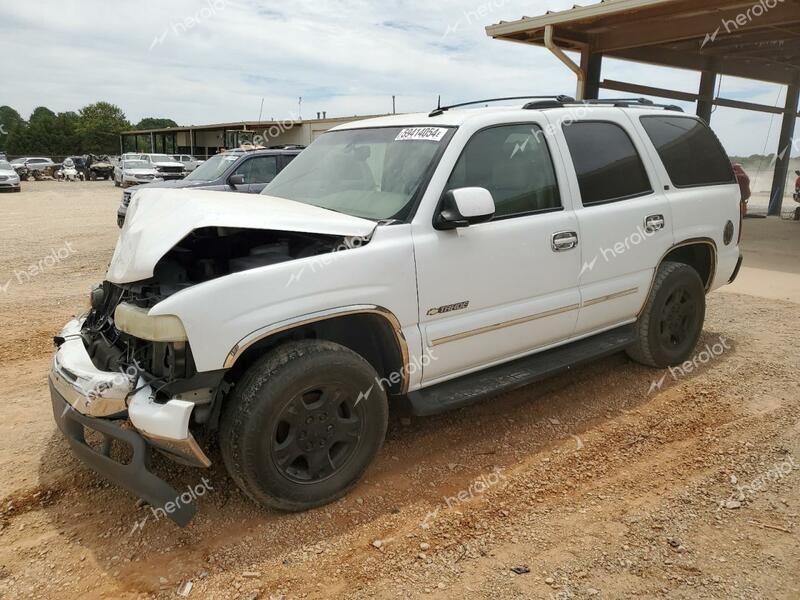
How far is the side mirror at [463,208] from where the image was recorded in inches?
119

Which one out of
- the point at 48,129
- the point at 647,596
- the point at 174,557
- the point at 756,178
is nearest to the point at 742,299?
the point at 647,596

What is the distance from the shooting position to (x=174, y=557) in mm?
2660

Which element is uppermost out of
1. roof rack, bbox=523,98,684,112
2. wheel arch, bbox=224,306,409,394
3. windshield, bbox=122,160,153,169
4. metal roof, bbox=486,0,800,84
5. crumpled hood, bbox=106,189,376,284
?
metal roof, bbox=486,0,800,84

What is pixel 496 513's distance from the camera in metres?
2.98

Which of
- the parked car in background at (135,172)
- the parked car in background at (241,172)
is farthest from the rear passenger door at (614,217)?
the parked car in background at (135,172)

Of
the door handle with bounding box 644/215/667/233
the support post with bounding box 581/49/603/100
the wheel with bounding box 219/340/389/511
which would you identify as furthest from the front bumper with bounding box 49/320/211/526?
the support post with bounding box 581/49/603/100

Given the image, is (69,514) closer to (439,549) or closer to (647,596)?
(439,549)

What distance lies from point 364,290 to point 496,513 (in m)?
1.28

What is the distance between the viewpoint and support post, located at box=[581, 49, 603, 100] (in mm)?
11539

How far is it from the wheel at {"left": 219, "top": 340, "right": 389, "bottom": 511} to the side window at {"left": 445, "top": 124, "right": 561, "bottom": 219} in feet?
3.87

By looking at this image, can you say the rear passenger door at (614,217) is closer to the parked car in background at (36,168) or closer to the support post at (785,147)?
the support post at (785,147)

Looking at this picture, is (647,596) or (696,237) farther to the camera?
(696,237)

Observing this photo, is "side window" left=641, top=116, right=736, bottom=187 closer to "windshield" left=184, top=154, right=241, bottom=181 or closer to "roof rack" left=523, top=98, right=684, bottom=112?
"roof rack" left=523, top=98, right=684, bottom=112

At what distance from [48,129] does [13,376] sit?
74.4m
